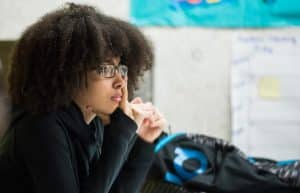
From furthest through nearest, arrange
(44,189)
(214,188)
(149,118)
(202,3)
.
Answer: (202,3)
(214,188)
(149,118)
(44,189)

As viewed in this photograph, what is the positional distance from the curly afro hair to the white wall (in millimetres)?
884

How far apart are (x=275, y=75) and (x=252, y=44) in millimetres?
143

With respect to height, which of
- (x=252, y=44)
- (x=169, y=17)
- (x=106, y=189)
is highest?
(x=169, y=17)

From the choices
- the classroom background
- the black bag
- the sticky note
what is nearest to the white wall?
the classroom background

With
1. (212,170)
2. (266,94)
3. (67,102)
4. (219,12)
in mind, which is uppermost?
(219,12)

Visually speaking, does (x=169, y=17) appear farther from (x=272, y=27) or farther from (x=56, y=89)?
(x=56, y=89)

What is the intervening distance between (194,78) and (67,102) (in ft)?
3.20

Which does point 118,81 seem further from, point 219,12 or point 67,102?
point 219,12

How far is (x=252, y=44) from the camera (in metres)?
1.76

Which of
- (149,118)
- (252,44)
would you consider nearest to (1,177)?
(149,118)

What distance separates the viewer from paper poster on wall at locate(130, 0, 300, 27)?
175 cm

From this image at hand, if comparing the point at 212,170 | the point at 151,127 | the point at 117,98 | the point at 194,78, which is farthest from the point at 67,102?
the point at 194,78

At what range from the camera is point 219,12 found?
175 centimetres

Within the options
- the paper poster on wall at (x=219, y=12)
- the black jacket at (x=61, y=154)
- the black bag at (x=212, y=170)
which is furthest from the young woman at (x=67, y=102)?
the paper poster on wall at (x=219, y=12)
